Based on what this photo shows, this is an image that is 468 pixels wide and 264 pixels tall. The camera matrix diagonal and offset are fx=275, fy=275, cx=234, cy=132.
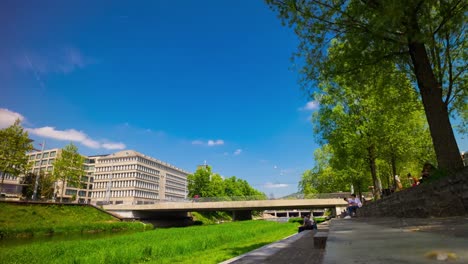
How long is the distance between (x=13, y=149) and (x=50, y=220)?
38.8 feet

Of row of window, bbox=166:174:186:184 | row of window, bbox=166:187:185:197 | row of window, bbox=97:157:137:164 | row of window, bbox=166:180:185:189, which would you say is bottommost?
row of window, bbox=166:187:185:197

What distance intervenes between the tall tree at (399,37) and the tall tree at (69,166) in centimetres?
5494

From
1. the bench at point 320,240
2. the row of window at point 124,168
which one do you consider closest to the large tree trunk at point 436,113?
the bench at point 320,240

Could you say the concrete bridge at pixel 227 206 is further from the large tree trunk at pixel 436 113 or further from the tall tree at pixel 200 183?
the large tree trunk at pixel 436 113

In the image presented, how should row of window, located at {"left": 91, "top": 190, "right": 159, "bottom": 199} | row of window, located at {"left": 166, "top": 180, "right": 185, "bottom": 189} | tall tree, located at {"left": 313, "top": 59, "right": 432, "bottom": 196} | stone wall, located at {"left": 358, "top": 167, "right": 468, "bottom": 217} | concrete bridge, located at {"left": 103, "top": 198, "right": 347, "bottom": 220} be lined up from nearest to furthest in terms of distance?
stone wall, located at {"left": 358, "top": 167, "right": 468, "bottom": 217} < tall tree, located at {"left": 313, "top": 59, "right": 432, "bottom": 196} < concrete bridge, located at {"left": 103, "top": 198, "right": 347, "bottom": 220} < row of window, located at {"left": 91, "top": 190, "right": 159, "bottom": 199} < row of window, located at {"left": 166, "top": 180, "right": 185, "bottom": 189}

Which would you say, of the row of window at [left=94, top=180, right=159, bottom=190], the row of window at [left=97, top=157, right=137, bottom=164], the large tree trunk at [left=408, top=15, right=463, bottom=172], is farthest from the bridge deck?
the row of window at [left=97, top=157, right=137, bottom=164]

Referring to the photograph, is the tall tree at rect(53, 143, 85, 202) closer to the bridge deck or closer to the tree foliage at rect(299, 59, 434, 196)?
the bridge deck

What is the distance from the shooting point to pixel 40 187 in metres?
69.8

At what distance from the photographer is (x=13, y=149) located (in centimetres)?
3981

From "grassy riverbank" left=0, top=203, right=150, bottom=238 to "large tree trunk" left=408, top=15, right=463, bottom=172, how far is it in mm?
33899

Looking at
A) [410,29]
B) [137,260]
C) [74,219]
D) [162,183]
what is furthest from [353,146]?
[162,183]

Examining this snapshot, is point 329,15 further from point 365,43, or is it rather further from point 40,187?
point 40,187

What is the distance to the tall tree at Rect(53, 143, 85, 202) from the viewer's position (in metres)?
52.9

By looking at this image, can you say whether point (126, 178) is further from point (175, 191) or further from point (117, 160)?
point (175, 191)
